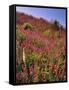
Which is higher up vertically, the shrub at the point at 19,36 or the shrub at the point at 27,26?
the shrub at the point at 27,26

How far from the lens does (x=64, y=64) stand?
2738mm

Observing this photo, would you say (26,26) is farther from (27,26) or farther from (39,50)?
(39,50)

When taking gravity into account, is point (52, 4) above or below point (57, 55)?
above

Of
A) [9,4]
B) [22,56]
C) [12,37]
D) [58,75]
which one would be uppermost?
[9,4]

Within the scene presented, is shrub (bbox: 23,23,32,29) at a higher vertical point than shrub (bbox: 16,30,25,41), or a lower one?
higher

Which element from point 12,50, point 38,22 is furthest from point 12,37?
point 38,22

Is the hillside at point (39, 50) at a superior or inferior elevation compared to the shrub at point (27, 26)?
inferior

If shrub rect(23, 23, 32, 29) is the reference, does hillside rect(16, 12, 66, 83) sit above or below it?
below

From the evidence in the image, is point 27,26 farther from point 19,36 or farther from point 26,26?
point 19,36

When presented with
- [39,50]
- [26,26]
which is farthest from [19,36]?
[39,50]

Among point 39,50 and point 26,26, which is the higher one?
point 26,26

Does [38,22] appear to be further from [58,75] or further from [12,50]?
[58,75]

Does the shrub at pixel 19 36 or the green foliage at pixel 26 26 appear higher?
the green foliage at pixel 26 26

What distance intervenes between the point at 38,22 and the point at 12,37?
0.89 ft
